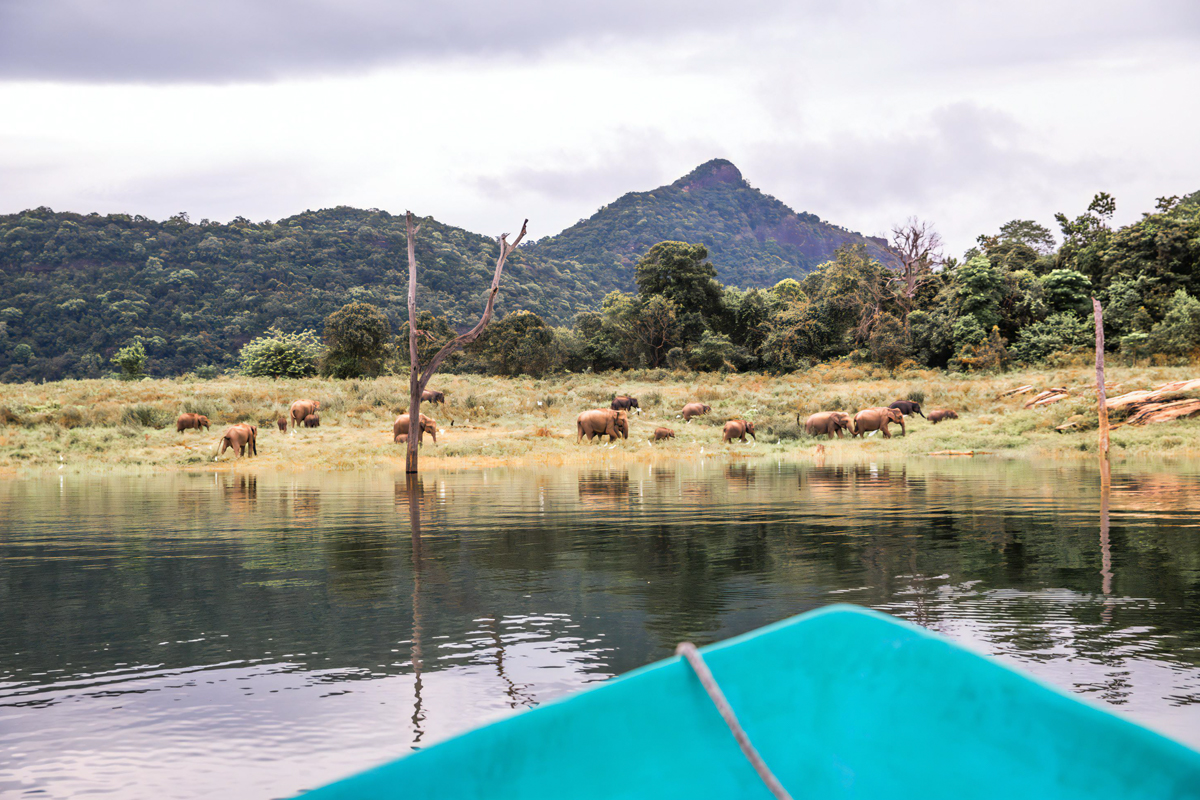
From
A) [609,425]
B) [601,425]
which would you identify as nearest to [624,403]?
[609,425]

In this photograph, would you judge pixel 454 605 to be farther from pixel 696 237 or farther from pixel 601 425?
A: pixel 696 237

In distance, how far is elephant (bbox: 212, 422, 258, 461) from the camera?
27.3m

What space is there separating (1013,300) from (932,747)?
57356mm

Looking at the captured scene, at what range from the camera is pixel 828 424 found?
1293 inches

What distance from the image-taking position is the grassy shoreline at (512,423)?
90.2ft

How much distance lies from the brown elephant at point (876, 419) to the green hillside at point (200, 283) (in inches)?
2343

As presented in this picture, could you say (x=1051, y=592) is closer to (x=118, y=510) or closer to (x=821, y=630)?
(x=821, y=630)

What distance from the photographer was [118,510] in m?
15.7

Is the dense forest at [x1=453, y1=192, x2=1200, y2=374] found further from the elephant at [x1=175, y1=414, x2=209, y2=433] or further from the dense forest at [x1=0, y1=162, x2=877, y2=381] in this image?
the elephant at [x1=175, y1=414, x2=209, y2=433]

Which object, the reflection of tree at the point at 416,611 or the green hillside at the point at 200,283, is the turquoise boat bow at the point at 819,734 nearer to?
the reflection of tree at the point at 416,611

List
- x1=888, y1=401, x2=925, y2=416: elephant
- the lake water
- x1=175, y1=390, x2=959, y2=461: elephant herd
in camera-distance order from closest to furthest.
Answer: the lake water, x1=175, y1=390, x2=959, y2=461: elephant herd, x1=888, y1=401, x2=925, y2=416: elephant

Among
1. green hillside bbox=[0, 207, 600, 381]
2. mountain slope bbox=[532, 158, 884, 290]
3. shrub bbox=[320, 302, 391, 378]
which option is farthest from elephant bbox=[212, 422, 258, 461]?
mountain slope bbox=[532, 158, 884, 290]

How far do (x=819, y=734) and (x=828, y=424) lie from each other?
31327mm

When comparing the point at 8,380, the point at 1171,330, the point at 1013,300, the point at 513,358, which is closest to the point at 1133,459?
the point at 1171,330
